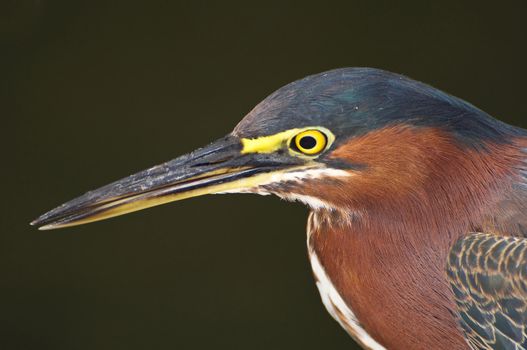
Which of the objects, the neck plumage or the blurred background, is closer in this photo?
the neck plumage

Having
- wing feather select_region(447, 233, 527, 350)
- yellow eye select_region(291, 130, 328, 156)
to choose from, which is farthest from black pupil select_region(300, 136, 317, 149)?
wing feather select_region(447, 233, 527, 350)

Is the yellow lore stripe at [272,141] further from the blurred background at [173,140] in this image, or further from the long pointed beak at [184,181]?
the blurred background at [173,140]

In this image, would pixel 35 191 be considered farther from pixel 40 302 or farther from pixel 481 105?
pixel 481 105

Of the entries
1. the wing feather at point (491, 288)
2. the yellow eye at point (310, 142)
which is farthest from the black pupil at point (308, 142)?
the wing feather at point (491, 288)

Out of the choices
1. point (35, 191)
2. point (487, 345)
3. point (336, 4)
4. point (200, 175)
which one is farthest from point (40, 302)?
point (487, 345)

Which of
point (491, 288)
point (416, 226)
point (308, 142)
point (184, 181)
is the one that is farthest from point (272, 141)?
point (491, 288)

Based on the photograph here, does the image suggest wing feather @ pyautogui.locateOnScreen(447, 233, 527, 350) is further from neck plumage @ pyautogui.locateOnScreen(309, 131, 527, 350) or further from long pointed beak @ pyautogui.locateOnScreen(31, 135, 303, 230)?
long pointed beak @ pyautogui.locateOnScreen(31, 135, 303, 230)

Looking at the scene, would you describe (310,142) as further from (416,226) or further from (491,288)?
(491,288)
